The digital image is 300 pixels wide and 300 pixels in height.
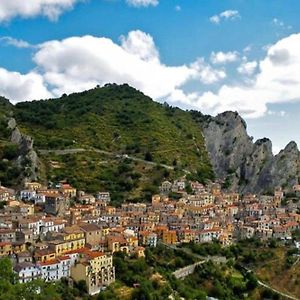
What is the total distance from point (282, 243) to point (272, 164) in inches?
906

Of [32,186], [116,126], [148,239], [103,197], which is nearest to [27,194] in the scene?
[32,186]

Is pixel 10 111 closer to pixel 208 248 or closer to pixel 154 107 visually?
pixel 154 107

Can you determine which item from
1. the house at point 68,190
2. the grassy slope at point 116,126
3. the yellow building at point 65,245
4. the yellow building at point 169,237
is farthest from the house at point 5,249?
the grassy slope at point 116,126

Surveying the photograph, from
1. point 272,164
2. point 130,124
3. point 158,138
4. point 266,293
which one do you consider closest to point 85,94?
point 130,124

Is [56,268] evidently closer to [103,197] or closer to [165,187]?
[103,197]

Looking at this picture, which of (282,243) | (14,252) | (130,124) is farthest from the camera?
(130,124)

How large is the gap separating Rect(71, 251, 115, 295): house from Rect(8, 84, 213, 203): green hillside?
77.3 feet

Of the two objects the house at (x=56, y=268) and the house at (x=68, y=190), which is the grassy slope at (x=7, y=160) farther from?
the house at (x=56, y=268)

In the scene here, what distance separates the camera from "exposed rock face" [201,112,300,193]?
7919 cm

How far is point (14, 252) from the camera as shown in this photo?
141 feet

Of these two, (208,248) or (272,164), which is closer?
(208,248)

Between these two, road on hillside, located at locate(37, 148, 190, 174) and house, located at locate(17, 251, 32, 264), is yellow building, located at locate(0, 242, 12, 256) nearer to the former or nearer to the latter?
house, located at locate(17, 251, 32, 264)

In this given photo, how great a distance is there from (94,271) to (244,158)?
1950 inches

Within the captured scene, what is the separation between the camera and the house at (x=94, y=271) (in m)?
40.9
